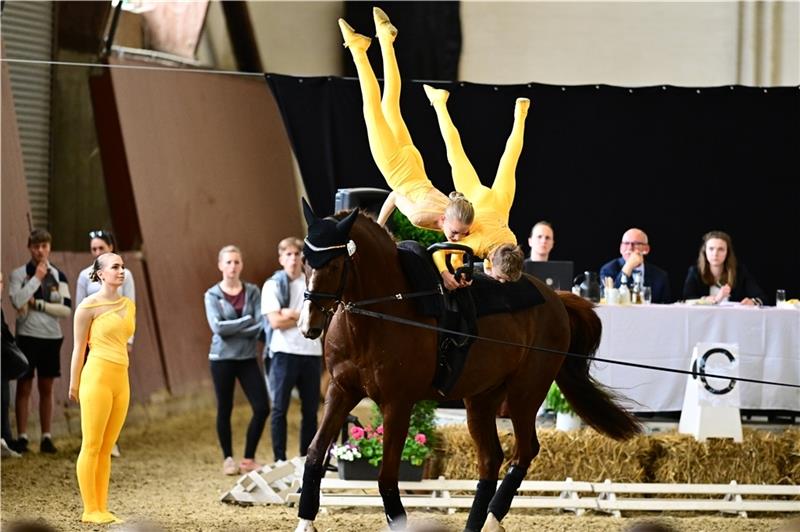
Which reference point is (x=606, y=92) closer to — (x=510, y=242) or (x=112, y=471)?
(x=510, y=242)

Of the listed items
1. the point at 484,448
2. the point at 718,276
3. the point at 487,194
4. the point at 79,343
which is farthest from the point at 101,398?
the point at 718,276

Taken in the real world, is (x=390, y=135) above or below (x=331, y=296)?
above

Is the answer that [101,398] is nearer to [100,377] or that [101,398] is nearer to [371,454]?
[100,377]

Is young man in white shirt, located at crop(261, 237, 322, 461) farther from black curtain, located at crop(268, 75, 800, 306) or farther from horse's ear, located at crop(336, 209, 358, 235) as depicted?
horse's ear, located at crop(336, 209, 358, 235)

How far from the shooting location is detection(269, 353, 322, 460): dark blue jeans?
7977 mm

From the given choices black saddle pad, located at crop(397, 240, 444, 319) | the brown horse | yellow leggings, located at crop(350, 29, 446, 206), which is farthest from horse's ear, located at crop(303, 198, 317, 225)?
yellow leggings, located at crop(350, 29, 446, 206)

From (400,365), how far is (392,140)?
1.74 meters

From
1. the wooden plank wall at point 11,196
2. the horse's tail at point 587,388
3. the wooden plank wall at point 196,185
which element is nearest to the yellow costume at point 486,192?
the horse's tail at point 587,388

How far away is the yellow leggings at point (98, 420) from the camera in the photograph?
19.4ft

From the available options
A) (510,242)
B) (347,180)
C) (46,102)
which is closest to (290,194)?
(46,102)

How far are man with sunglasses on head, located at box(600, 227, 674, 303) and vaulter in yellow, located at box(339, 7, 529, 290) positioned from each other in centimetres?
202

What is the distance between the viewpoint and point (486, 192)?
6.54 meters

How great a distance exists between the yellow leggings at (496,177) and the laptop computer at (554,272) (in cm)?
122

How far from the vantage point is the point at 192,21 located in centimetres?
1186
